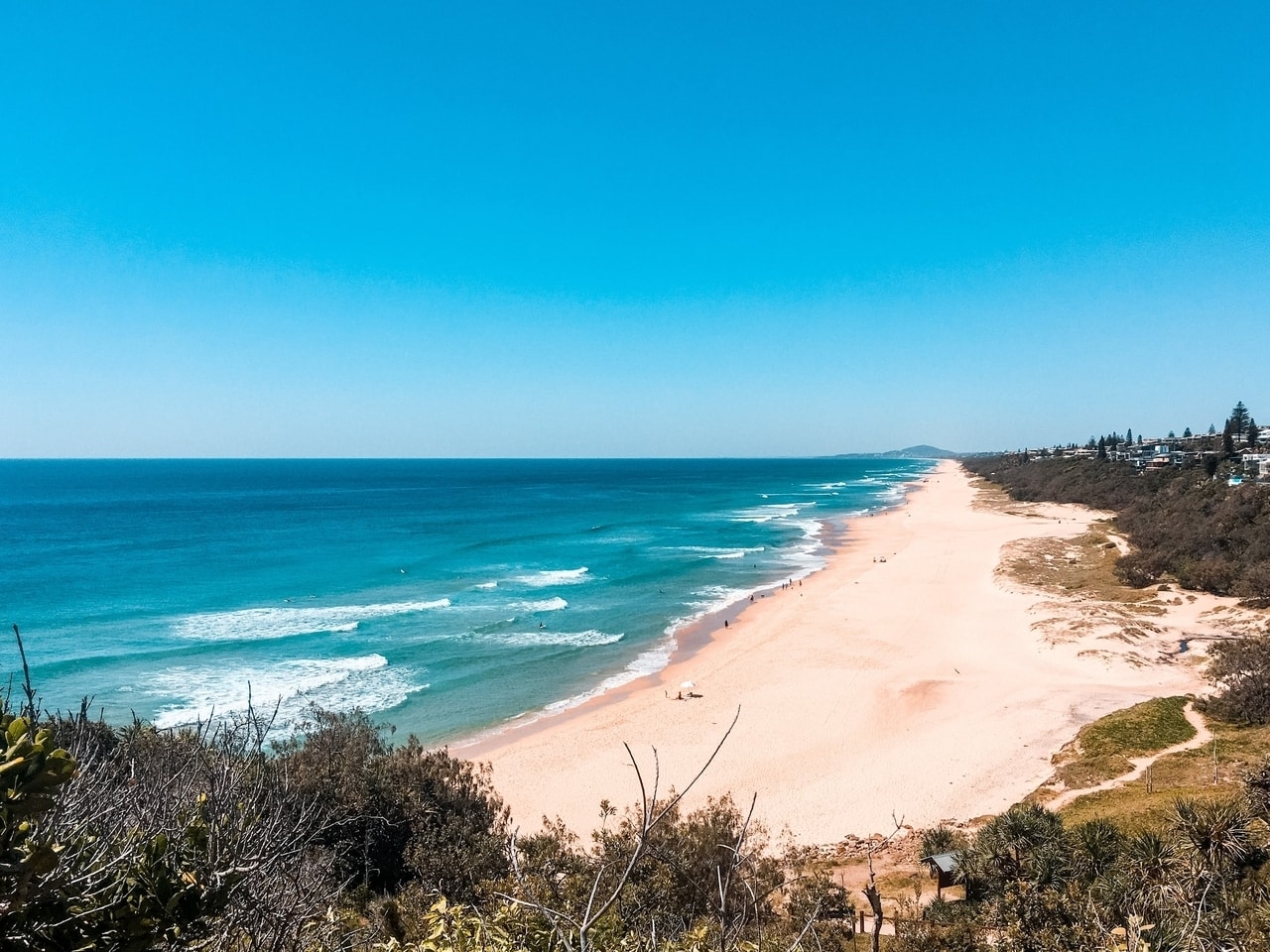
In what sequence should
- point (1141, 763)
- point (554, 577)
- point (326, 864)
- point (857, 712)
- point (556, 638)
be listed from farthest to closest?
point (554, 577) → point (556, 638) → point (857, 712) → point (1141, 763) → point (326, 864)

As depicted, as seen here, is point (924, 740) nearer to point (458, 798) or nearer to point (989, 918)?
point (989, 918)

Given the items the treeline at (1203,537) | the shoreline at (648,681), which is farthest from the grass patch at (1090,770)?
the treeline at (1203,537)

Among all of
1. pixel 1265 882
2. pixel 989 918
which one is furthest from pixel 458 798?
pixel 1265 882

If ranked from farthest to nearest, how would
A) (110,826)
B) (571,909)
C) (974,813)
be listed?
(974,813) < (571,909) < (110,826)

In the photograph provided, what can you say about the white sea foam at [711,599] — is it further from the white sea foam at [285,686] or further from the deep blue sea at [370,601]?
the white sea foam at [285,686]

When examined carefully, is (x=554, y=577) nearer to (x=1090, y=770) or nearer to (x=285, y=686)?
(x=285, y=686)

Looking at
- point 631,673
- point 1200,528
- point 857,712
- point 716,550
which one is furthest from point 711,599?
point 1200,528

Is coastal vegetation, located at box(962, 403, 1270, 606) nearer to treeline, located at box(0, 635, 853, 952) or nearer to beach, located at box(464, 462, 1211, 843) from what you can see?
beach, located at box(464, 462, 1211, 843)
